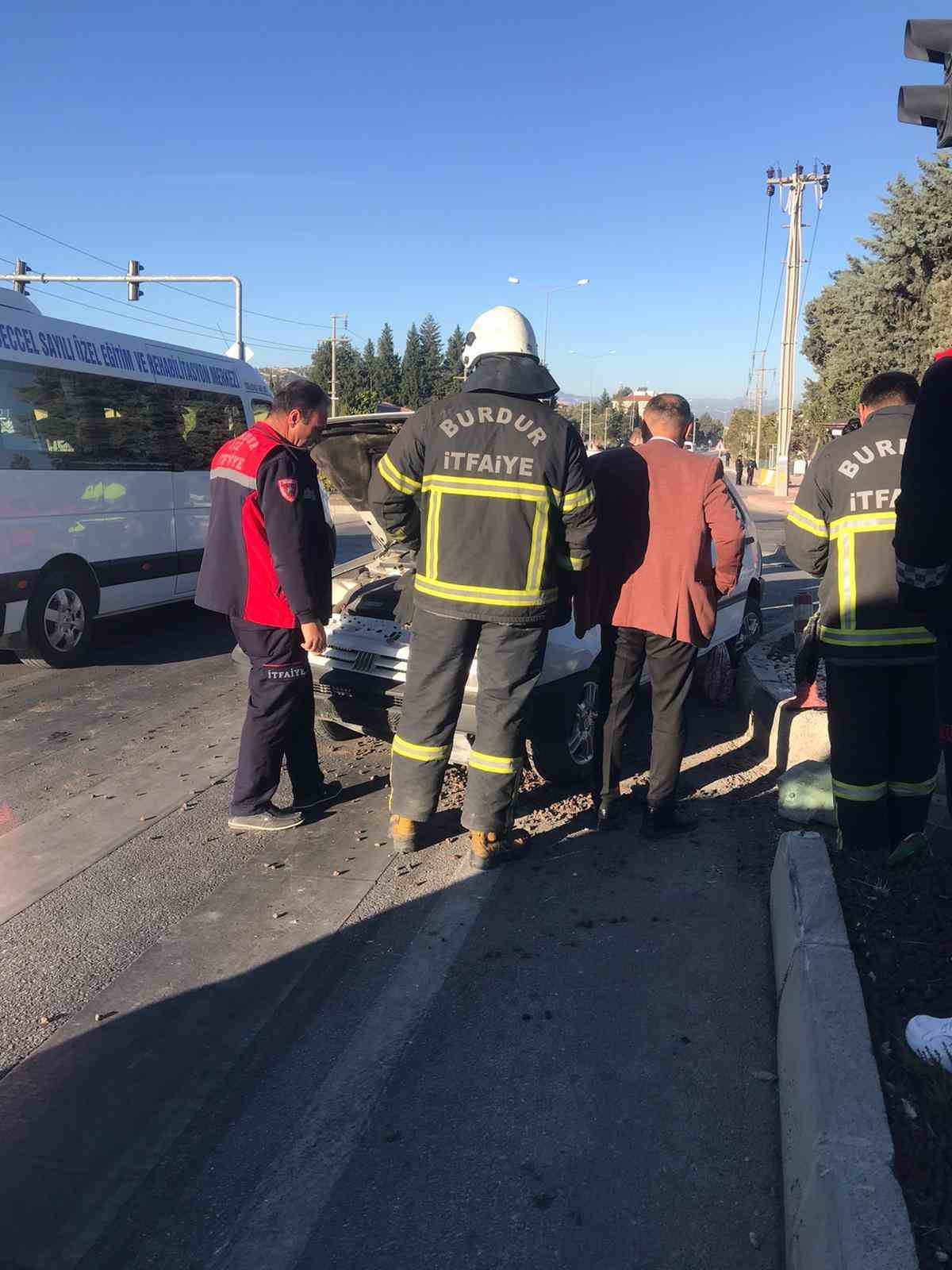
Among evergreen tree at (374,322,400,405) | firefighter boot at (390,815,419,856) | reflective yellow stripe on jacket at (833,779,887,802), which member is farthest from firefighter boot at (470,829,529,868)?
evergreen tree at (374,322,400,405)

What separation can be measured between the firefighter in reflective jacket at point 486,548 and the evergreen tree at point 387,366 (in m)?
74.4

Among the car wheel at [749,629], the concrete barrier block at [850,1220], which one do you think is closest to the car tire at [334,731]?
the car wheel at [749,629]

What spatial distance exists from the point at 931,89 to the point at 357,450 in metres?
3.38

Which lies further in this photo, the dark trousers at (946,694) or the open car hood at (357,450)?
the open car hood at (357,450)

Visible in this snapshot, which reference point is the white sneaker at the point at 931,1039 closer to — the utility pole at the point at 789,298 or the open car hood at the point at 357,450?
the open car hood at the point at 357,450

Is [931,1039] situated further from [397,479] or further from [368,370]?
[368,370]

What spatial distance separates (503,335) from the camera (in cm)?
418

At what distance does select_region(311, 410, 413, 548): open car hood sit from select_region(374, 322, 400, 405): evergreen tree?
239ft

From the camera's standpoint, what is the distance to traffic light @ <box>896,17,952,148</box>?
426cm

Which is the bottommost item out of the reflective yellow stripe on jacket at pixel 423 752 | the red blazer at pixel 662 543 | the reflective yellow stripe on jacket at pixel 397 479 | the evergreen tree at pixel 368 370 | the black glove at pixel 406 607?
the reflective yellow stripe on jacket at pixel 423 752

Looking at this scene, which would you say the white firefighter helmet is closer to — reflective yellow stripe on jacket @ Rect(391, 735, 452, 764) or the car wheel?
reflective yellow stripe on jacket @ Rect(391, 735, 452, 764)

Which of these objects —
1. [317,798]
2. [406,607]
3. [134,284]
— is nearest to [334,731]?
[317,798]

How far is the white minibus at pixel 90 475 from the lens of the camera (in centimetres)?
773

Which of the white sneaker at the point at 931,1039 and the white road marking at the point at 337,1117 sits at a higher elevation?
the white sneaker at the point at 931,1039
